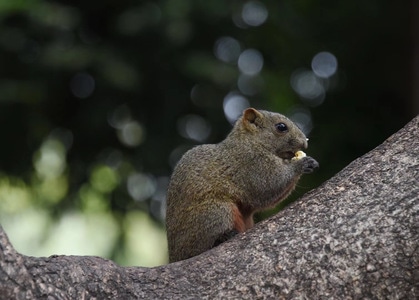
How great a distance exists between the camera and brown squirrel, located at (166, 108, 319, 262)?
507 cm

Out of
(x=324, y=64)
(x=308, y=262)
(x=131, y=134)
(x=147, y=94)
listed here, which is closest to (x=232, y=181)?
(x=308, y=262)

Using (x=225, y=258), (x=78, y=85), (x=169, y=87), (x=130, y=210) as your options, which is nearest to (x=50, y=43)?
(x=78, y=85)

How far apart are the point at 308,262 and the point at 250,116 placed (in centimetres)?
188

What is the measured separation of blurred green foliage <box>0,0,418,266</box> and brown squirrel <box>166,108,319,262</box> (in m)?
2.70

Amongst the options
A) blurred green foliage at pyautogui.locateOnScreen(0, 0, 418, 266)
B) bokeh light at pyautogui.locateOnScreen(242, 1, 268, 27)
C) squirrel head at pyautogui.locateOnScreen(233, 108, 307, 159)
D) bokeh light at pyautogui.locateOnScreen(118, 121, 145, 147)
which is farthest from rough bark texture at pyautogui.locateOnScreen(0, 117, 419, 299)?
bokeh light at pyautogui.locateOnScreen(242, 1, 268, 27)

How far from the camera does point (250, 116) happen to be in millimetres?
5855

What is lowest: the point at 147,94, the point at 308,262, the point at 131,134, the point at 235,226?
the point at 308,262

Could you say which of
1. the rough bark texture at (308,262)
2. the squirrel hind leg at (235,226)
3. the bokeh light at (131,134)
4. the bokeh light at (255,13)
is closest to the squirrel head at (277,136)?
the squirrel hind leg at (235,226)

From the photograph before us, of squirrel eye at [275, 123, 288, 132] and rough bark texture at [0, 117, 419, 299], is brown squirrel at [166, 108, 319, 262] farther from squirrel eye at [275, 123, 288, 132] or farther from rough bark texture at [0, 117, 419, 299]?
rough bark texture at [0, 117, 419, 299]

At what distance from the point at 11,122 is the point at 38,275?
5.49 meters

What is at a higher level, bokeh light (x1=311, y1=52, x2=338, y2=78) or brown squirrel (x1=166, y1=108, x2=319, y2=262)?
bokeh light (x1=311, y1=52, x2=338, y2=78)

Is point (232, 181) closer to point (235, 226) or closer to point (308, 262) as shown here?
point (235, 226)

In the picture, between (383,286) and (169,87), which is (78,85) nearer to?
(169,87)

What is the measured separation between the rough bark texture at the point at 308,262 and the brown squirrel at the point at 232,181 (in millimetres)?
668
